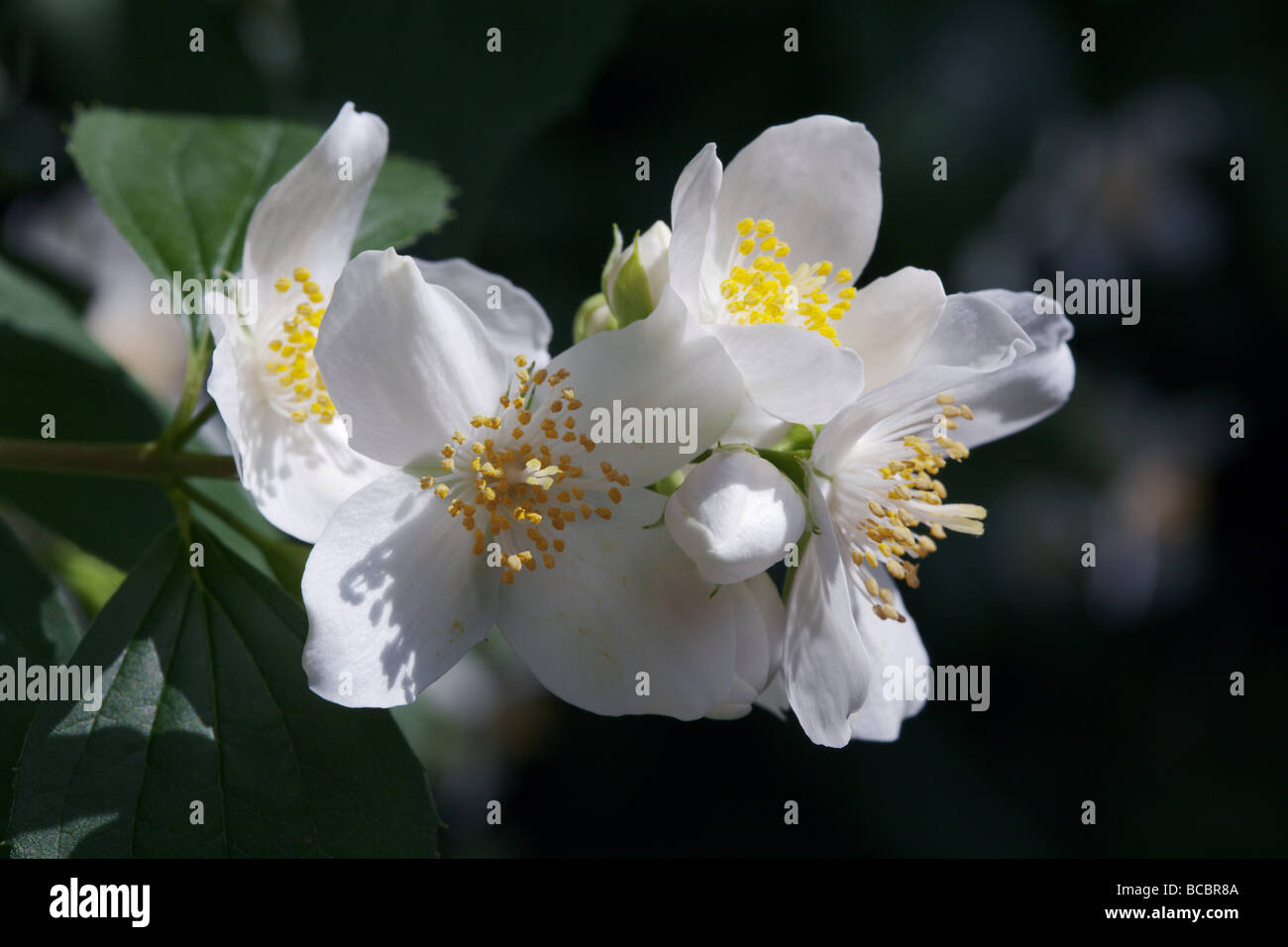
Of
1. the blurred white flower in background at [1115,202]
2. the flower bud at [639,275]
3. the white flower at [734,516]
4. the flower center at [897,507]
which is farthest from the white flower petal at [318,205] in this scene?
the blurred white flower in background at [1115,202]

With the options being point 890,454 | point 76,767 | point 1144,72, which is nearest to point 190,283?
point 76,767

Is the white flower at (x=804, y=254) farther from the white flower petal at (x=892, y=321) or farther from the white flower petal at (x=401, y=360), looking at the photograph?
the white flower petal at (x=401, y=360)

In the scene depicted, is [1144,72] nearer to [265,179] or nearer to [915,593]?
[915,593]

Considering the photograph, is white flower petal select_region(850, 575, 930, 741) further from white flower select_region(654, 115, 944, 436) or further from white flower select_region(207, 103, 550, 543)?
white flower select_region(207, 103, 550, 543)

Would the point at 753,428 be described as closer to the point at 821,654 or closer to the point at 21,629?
the point at 821,654

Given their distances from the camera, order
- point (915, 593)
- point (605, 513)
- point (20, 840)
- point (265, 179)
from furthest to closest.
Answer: point (915, 593), point (265, 179), point (605, 513), point (20, 840)

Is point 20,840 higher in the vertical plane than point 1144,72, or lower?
lower

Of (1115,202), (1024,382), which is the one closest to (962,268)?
(1115,202)
